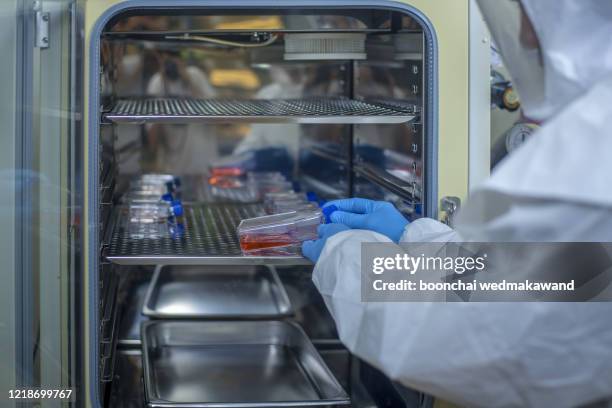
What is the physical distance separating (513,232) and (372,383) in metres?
1.20

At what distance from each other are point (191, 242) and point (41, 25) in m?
0.65

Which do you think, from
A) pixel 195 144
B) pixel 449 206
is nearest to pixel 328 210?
pixel 449 206

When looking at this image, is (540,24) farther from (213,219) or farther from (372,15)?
(213,219)

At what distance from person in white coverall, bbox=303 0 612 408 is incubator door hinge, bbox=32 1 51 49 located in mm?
762

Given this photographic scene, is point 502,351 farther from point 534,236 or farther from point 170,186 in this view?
point 170,186

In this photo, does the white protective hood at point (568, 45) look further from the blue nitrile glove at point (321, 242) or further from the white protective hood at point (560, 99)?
the blue nitrile glove at point (321, 242)

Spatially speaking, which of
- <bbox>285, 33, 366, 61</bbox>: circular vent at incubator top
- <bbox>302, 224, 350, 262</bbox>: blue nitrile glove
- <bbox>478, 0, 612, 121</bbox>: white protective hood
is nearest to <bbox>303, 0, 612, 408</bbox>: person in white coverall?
<bbox>478, 0, 612, 121</bbox>: white protective hood

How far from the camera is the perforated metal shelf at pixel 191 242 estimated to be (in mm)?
1728

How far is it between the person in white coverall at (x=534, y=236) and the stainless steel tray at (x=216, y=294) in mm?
1127

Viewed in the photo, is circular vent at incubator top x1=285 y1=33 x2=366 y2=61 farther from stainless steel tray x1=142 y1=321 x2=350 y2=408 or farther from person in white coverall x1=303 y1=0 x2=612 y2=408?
person in white coverall x1=303 y1=0 x2=612 y2=408

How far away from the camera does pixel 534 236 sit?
44.1 inches

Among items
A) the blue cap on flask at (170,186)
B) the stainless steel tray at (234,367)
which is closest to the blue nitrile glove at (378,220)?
the stainless steel tray at (234,367)

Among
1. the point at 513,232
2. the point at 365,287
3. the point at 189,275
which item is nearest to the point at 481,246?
the point at 365,287

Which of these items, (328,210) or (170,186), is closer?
(328,210)
